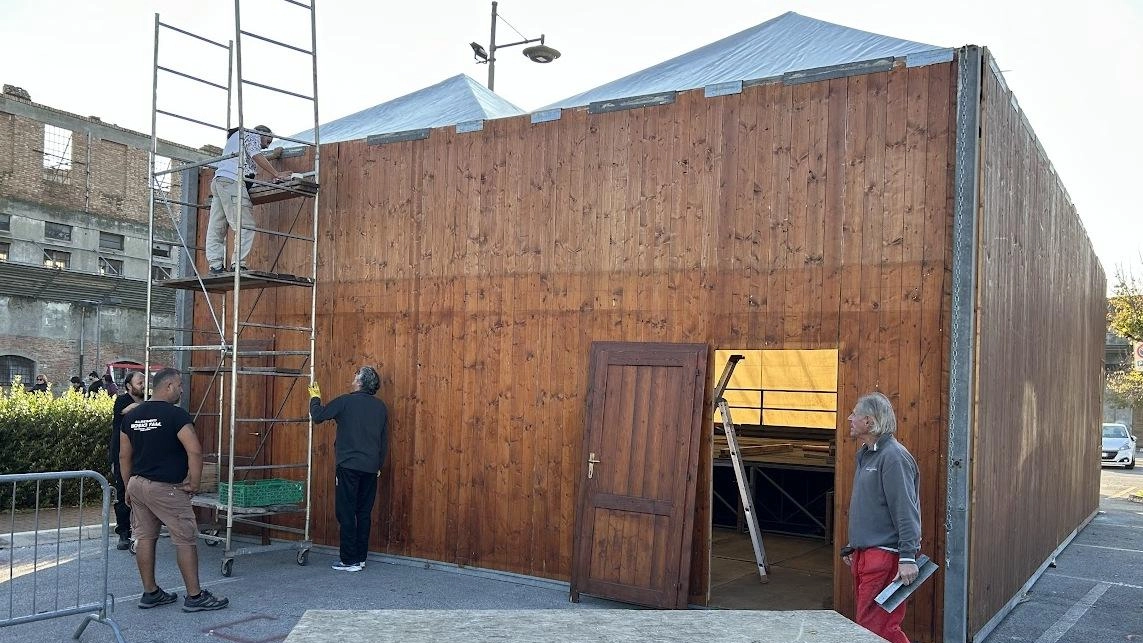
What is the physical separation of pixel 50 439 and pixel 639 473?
857cm

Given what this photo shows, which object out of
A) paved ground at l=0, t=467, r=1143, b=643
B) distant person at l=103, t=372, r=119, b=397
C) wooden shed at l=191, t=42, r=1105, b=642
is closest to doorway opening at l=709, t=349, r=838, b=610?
wooden shed at l=191, t=42, r=1105, b=642

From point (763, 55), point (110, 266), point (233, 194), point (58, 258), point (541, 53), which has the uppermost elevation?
point (541, 53)

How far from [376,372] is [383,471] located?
0.98m

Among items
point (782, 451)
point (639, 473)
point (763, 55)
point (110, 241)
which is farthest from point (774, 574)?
point (110, 241)

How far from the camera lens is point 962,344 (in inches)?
262

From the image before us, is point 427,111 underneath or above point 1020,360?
above

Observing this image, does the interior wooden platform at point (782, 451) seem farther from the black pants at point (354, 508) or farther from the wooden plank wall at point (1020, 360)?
the black pants at point (354, 508)

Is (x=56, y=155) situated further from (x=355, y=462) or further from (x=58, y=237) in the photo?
(x=355, y=462)

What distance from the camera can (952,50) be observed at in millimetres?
6852

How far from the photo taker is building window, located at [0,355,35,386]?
26.9 meters

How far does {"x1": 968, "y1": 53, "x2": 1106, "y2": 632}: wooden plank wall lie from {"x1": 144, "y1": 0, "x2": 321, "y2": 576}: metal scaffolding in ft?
19.5

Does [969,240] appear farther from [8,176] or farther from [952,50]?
[8,176]

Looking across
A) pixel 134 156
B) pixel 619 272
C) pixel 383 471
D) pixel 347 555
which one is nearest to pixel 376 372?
pixel 383 471

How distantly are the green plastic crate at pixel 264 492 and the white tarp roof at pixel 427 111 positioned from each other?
3608 mm
